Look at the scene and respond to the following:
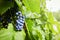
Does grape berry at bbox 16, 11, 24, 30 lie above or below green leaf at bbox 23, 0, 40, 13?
below

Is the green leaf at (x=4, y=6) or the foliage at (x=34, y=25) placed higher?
the green leaf at (x=4, y=6)

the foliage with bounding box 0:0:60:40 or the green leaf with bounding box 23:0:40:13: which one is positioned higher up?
the green leaf with bounding box 23:0:40:13

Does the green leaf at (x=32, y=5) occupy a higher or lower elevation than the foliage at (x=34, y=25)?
higher

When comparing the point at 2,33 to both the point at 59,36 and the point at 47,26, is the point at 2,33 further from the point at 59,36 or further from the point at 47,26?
the point at 59,36

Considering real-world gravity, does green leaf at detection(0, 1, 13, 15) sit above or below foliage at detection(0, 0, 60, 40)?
above

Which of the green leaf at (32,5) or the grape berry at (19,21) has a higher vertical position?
the green leaf at (32,5)

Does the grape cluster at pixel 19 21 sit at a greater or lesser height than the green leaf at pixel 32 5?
lesser

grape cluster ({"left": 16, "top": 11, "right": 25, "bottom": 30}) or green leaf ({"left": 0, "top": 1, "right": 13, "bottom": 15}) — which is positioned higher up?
green leaf ({"left": 0, "top": 1, "right": 13, "bottom": 15})

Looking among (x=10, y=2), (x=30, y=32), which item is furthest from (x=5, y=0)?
(x=30, y=32)
